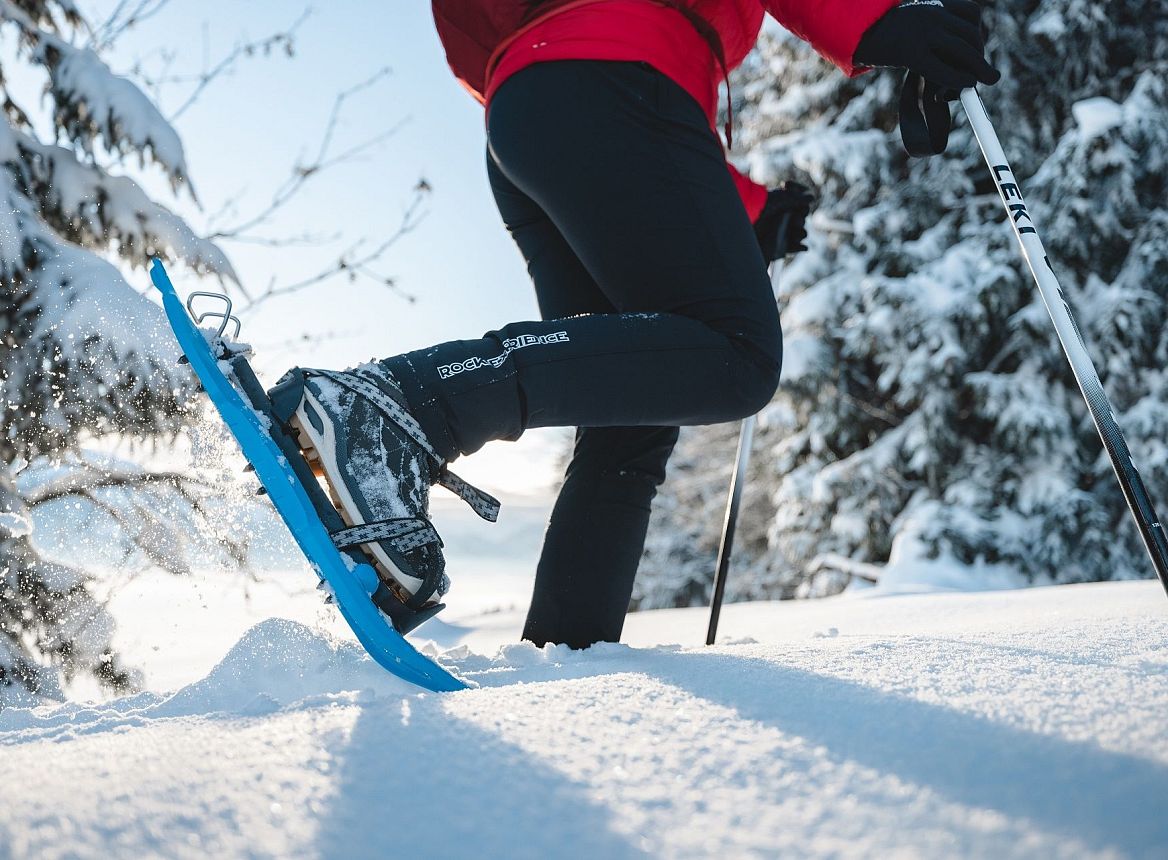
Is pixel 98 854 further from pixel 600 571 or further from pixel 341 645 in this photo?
pixel 600 571

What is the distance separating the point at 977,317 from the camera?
561 centimetres

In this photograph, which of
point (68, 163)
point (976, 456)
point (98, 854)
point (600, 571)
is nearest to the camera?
point (98, 854)

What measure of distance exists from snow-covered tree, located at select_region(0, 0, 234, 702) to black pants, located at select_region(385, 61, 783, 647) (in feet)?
5.74

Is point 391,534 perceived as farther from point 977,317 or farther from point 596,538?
point 977,317

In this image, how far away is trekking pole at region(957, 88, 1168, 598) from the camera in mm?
1082

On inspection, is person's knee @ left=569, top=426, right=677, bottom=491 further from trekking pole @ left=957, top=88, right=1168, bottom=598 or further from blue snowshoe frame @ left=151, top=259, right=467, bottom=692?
trekking pole @ left=957, top=88, right=1168, bottom=598

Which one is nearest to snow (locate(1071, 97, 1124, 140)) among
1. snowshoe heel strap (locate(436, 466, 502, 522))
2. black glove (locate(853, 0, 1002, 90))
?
black glove (locate(853, 0, 1002, 90))

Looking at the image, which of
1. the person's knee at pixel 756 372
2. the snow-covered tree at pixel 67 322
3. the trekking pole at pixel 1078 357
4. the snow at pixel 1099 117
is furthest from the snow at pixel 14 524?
the snow at pixel 1099 117

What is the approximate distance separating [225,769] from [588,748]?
0.24 m

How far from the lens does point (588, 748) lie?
0.55 meters

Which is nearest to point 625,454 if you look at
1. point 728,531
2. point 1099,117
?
point 728,531

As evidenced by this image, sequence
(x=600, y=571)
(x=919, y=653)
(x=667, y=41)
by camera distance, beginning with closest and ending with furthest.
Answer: (x=919, y=653) → (x=667, y=41) → (x=600, y=571)

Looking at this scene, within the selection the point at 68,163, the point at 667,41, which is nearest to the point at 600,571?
the point at 667,41

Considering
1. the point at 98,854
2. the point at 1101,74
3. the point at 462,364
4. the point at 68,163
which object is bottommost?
the point at 98,854
